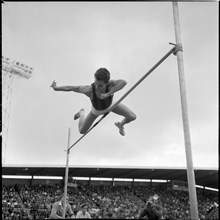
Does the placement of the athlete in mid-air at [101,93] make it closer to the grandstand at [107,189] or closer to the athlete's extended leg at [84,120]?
the athlete's extended leg at [84,120]

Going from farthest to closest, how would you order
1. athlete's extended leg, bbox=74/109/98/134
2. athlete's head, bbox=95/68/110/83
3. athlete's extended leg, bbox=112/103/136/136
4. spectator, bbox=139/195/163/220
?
1. athlete's extended leg, bbox=74/109/98/134
2. athlete's extended leg, bbox=112/103/136/136
3. athlete's head, bbox=95/68/110/83
4. spectator, bbox=139/195/163/220

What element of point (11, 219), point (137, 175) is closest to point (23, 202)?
point (11, 219)

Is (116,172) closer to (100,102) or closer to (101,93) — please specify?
(100,102)

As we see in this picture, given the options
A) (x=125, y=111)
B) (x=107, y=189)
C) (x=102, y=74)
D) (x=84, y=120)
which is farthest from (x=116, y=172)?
(x=102, y=74)

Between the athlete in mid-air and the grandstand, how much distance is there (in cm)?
1302

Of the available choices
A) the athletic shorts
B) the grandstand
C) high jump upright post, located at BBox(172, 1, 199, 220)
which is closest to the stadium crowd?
the grandstand

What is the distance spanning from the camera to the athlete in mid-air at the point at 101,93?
200 inches

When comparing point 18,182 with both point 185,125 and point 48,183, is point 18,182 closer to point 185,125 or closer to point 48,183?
point 48,183

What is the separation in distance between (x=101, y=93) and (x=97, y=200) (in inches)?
724

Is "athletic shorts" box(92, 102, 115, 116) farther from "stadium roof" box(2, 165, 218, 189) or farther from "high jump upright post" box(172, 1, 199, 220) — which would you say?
"stadium roof" box(2, 165, 218, 189)

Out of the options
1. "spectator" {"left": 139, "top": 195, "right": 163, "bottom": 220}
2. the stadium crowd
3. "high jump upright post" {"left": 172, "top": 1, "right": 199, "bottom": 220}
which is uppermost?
"high jump upright post" {"left": 172, "top": 1, "right": 199, "bottom": 220}

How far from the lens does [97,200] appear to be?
22.5 m

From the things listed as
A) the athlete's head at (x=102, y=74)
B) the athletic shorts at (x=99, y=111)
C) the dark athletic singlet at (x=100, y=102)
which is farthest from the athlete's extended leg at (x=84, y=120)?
the athlete's head at (x=102, y=74)

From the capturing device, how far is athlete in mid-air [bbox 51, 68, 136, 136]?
5.07m
